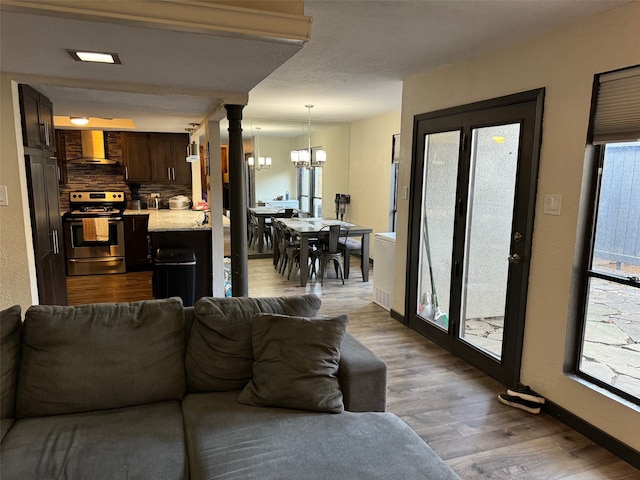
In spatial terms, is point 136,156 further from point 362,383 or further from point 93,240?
point 362,383

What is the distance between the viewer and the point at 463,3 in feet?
7.50

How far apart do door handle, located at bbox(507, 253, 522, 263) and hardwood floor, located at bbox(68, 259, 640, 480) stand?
93cm

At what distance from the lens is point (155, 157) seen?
23.2ft

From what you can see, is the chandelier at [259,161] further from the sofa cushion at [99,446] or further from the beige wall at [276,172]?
the sofa cushion at [99,446]

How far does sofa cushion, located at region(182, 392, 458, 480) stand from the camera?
1524 mm

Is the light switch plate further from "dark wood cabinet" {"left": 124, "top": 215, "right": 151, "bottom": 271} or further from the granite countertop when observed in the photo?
"dark wood cabinet" {"left": 124, "top": 215, "right": 151, "bottom": 271}

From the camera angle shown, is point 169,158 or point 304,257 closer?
point 304,257

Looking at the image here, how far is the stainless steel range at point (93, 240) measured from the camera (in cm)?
645

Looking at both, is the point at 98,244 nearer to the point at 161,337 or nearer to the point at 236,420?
the point at 161,337

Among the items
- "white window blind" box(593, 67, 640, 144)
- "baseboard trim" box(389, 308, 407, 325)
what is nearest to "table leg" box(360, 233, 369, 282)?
"baseboard trim" box(389, 308, 407, 325)

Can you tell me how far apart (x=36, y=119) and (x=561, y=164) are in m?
3.85

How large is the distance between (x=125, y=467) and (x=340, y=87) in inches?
158

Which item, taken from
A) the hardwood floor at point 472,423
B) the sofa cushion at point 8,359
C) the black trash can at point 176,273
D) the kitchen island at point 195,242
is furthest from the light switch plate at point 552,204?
the black trash can at point 176,273

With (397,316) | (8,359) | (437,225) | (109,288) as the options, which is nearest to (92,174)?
(109,288)
